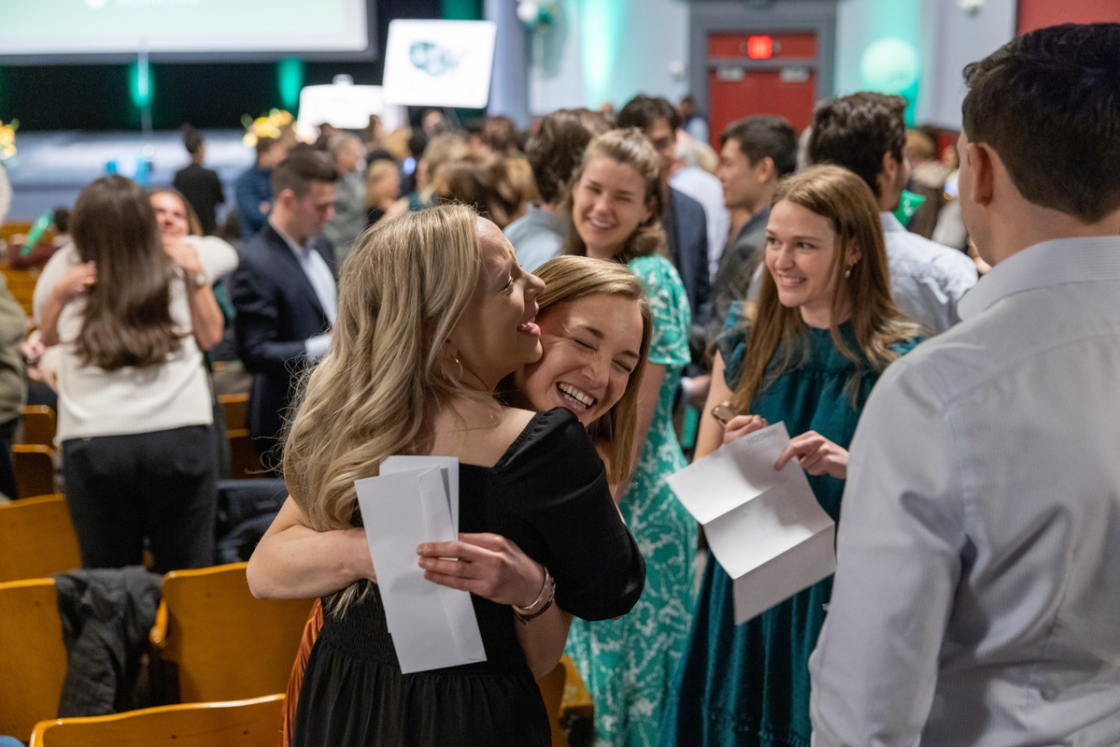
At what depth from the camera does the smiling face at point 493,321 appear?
1.29 meters

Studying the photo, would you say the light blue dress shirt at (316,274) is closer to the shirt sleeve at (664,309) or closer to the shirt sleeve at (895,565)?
the shirt sleeve at (664,309)

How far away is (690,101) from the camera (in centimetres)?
1063

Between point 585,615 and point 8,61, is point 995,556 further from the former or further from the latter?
point 8,61

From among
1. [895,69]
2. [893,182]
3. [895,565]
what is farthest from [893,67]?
[895,565]

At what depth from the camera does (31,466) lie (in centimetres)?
353

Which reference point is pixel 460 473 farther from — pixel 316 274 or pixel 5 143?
pixel 5 143

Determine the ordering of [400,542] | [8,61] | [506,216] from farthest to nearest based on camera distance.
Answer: [8,61] → [506,216] → [400,542]

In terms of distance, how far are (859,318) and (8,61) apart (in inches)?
581

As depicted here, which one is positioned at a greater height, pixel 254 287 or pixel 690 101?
pixel 690 101

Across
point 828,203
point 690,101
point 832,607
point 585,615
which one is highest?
point 690,101

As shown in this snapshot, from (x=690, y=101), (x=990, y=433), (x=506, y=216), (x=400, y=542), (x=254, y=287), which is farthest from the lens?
(x=690, y=101)

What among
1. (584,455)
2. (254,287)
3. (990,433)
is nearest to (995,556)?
(990,433)

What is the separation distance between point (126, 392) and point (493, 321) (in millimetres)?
1823

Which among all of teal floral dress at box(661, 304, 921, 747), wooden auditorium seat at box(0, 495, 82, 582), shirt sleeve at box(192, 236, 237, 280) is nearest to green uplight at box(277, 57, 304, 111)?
shirt sleeve at box(192, 236, 237, 280)
